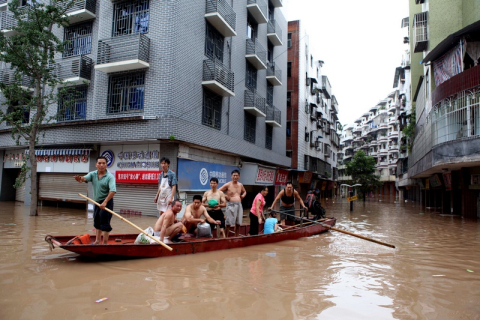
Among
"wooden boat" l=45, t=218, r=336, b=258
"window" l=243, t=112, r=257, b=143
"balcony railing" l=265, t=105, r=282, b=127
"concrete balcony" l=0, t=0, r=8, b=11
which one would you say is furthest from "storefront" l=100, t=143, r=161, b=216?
"concrete balcony" l=0, t=0, r=8, b=11

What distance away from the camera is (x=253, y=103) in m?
18.8

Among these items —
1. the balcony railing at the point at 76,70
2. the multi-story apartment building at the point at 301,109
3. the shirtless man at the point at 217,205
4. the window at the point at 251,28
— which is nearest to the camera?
the shirtless man at the point at 217,205

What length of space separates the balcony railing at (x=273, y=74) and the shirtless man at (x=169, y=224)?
16801 mm

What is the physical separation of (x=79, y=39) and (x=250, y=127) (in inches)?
388

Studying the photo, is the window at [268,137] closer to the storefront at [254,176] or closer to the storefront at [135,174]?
the storefront at [254,176]

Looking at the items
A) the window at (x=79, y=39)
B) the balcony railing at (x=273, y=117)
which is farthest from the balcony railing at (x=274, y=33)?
the window at (x=79, y=39)

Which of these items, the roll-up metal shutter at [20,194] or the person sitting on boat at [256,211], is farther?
the roll-up metal shutter at [20,194]

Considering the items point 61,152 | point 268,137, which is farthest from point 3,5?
point 268,137

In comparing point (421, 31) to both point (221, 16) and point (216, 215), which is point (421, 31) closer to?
point (221, 16)

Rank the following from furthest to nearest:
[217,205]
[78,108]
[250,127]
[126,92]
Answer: [250,127], [78,108], [126,92], [217,205]

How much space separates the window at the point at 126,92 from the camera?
13086 millimetres

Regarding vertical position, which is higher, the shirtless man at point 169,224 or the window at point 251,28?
the window at point 251,28

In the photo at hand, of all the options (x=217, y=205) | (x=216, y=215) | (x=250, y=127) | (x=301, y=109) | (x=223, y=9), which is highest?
(x=223, y=9)

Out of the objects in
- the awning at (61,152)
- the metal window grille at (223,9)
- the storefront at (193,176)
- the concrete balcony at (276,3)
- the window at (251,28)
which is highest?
the concrete balcony at (276,3)
